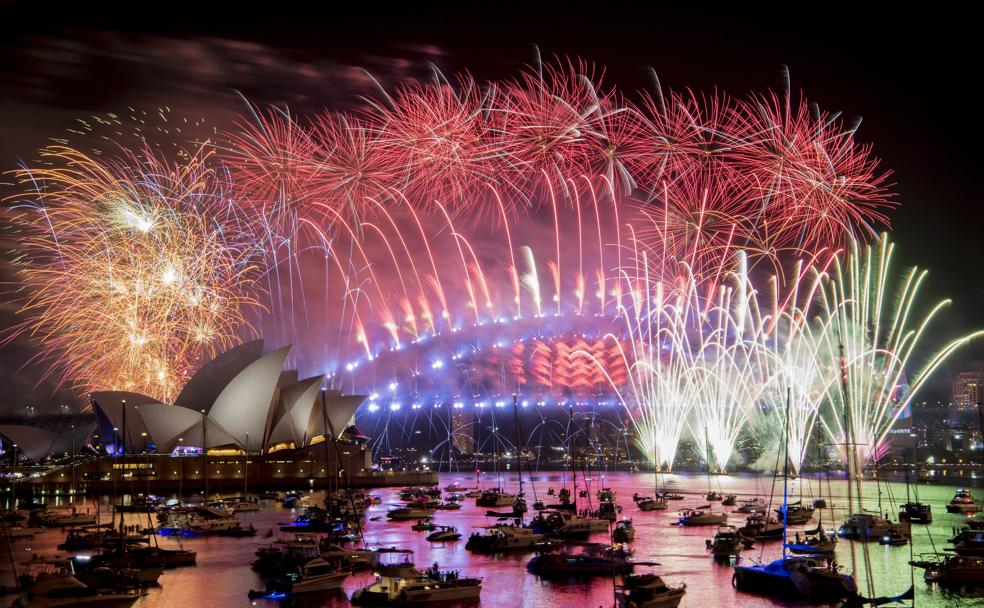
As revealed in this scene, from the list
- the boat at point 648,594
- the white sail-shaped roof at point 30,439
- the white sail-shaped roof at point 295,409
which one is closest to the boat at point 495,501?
the white sail-shaped roof at point 295,409

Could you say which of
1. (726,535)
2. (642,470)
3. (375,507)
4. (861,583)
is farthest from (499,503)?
(642,470)

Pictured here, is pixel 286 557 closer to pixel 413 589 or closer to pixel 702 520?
pixel 413 589

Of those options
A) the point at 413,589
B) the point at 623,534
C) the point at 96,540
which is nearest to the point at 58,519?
the point at 96,540

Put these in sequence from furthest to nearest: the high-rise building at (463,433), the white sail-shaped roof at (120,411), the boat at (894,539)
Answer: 1. the high-rise building at (463,433)
2. the white sail-shaped roof at (120,411)
3. the boat at (894,539)

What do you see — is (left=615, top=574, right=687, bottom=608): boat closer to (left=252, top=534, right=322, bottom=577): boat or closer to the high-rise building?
(left=252, top=534, right=322, bottom=577): boat

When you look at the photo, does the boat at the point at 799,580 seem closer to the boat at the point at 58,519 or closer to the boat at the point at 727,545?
the boat at the point at 727,545

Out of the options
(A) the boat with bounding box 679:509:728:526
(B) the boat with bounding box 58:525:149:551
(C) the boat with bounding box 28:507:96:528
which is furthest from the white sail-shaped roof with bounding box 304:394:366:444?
(B) the boat with bounding box 58:525:149:551
